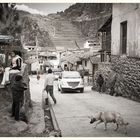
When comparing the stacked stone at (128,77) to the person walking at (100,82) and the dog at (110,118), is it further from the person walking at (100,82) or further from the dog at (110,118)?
the dog at (110,118)

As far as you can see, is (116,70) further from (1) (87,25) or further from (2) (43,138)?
(2) (43,138)

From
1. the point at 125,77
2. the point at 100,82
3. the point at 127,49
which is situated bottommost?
the point at 100,82

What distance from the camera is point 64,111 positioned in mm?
9180

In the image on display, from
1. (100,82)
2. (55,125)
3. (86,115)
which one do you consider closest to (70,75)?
(100,82)

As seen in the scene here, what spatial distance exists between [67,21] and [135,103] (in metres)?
2.79

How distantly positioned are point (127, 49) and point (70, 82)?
5.03 meters

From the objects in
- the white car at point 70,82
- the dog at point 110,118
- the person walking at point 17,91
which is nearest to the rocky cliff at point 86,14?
the person walking at point 17,91

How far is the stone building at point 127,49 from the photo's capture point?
9352mm

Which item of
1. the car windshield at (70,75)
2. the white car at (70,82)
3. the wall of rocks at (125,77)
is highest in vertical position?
the wall of rocks at (125,77)

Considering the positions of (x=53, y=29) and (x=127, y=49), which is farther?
(x=127, y=49)

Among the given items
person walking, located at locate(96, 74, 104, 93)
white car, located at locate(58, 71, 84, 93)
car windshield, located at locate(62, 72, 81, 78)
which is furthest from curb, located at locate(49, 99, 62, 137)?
car windshield, located at locate(62, 72, 81, 78)

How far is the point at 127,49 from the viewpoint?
9.85 metres

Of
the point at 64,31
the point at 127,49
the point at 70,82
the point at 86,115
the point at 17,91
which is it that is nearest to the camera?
the point at 17,91

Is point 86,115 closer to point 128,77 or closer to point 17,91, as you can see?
point 17,91
